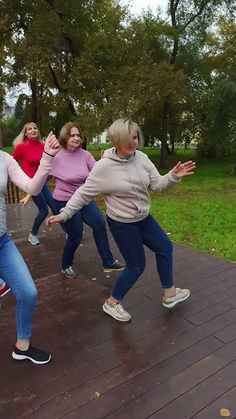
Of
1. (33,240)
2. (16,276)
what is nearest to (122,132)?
(16,276)

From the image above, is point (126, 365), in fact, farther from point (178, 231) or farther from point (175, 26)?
point (175, 26)

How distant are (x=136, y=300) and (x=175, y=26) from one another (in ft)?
59.3

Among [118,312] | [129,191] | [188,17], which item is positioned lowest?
[118,312]

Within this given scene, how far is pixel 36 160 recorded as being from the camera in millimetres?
5672

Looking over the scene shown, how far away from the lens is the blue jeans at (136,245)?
334 cm

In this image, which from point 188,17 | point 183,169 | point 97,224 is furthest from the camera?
point 188,17

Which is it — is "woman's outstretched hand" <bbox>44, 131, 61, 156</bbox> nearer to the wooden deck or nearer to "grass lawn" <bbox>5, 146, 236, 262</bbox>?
the wooden deck

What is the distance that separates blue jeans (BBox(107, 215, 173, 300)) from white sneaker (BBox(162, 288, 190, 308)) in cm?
27

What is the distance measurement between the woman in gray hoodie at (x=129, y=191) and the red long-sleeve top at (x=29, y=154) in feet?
7.93

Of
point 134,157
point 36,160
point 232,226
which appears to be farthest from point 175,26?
point 134,157

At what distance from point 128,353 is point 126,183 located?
1.34 m

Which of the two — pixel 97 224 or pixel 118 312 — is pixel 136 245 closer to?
pixel 118 312

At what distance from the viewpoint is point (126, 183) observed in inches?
127

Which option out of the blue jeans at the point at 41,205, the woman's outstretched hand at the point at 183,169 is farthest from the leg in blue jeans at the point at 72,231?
the woman's outstretched hand at the point at 183,169
